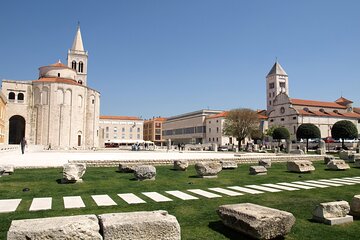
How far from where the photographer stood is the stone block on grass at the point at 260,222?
4461mm

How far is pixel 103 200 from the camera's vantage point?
7.45 meters

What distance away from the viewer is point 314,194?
28.7 feet

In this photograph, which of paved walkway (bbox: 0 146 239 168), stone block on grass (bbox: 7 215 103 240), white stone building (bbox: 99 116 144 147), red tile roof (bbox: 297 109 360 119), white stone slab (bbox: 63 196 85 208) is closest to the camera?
stone block on grass (bbox: 7 215 103 240)

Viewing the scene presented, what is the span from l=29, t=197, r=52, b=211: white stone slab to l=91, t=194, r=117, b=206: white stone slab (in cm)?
110

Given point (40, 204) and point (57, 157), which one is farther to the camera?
point (57, 157)

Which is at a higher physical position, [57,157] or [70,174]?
[70,174]

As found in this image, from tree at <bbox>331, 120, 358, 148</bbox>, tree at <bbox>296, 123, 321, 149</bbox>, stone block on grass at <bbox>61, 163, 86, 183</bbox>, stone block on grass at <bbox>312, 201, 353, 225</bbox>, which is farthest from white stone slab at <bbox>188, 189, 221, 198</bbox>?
tree at <bbox>296, 123, 321, 149</bbox>

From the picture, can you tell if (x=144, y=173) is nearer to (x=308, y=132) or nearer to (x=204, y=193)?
(x=204, y=193)

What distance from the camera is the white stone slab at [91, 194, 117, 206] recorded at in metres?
6.99

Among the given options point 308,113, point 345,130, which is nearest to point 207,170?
point 345,130

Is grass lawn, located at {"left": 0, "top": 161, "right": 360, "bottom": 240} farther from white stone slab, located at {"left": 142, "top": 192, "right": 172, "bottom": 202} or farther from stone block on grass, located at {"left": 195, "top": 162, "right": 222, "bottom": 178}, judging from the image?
stone block on grass, located at {"left": 195, "top": 162, "right": 222, "bottom": 178}

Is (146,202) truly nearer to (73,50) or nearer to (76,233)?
(76,233)

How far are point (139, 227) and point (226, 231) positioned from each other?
188cm

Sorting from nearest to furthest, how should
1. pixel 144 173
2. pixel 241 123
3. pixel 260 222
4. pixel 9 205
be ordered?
pixel 260 222, pixel 9 205, pixel 144 173, pixel 241 123
